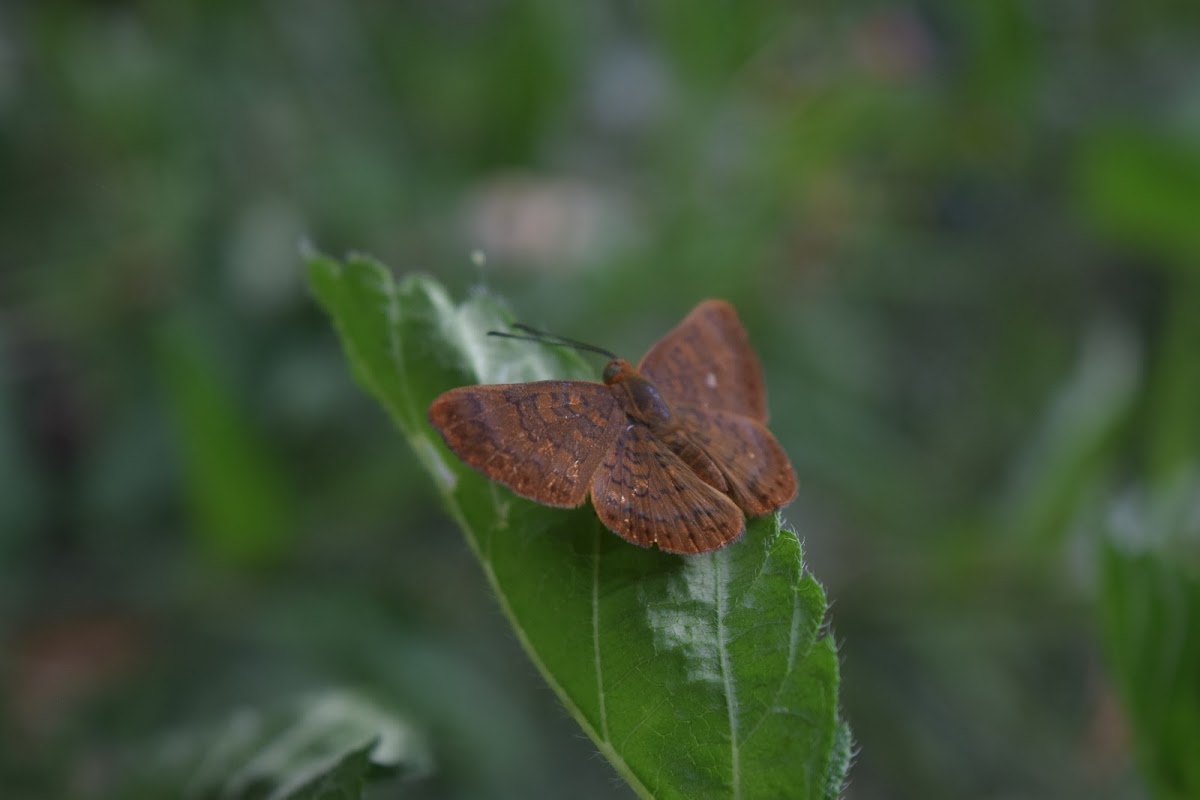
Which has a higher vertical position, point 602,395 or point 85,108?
point 85,108

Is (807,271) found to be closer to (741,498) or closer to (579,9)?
(579,9)

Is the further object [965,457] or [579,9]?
[965,457]

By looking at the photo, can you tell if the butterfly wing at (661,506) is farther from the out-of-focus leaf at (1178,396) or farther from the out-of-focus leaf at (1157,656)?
the out-of-focus leaf at (1178,396)

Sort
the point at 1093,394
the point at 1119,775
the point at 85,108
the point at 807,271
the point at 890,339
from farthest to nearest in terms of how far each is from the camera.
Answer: the point at 890,339 < the point at 807,271 < the point at 85,108 < the point at 1119,775 < the point at 1093,394

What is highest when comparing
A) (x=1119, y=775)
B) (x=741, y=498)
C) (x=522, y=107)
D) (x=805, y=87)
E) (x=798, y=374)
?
(x=522, y=107)

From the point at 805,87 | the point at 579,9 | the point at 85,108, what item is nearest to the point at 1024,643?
the point at 805,87

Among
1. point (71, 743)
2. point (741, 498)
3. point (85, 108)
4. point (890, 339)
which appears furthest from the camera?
point (890, 339)
